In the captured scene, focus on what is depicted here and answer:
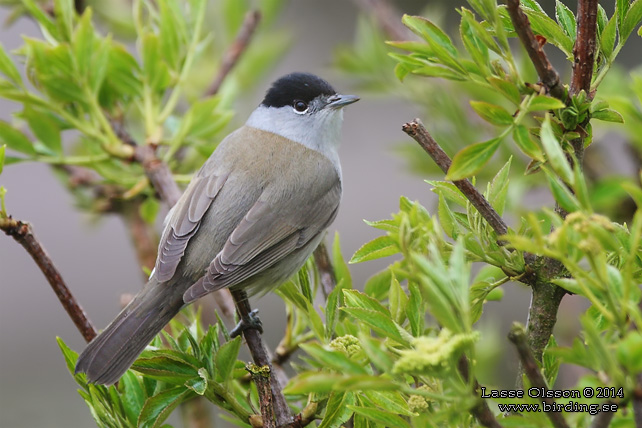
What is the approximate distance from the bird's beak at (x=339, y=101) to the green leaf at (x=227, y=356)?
206cm

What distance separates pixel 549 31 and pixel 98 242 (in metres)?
6.23

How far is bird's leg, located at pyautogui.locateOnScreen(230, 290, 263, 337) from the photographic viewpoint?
1.91 metres

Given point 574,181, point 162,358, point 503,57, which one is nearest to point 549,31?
point 503,57

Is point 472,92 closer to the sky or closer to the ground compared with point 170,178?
closer to the ground

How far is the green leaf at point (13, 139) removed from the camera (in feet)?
7.47

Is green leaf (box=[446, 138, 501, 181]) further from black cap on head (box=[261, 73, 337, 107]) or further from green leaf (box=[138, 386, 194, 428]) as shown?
black cap on head (box=[261, 73, 337, 107])

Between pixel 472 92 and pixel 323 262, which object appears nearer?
pixel 323 262

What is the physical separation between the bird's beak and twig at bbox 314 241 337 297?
4.72 ft

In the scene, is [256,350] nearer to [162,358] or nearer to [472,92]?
[162,358]

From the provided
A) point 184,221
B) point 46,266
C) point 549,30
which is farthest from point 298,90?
point 549,30

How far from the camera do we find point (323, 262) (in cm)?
199

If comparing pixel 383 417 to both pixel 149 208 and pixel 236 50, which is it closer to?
pixel 149 208

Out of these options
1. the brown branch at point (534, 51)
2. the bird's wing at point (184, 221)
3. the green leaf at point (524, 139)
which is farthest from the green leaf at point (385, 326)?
the bird's wing at point (184, 221)

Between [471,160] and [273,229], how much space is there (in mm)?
1579
